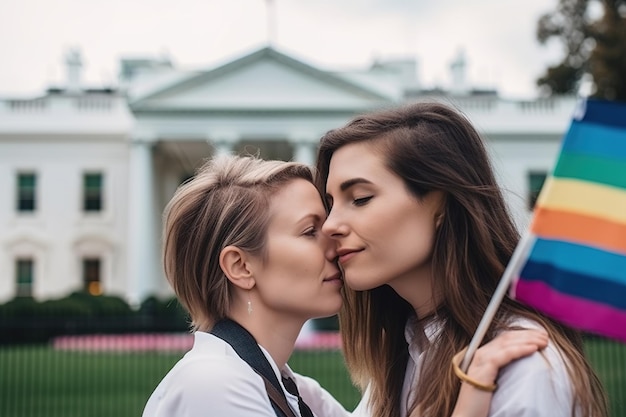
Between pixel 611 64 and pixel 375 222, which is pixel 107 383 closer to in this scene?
A: pixel 375 222

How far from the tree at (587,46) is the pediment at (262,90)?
6.00 meters

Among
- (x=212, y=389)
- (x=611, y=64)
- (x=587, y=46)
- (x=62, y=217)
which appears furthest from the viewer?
(x=62, y=217)

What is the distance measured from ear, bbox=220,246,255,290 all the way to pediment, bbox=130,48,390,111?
1063 inches

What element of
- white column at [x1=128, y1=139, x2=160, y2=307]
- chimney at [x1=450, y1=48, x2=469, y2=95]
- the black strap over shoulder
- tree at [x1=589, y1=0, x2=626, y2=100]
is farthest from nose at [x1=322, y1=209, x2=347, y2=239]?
chimney at [x1=450, y1=48, x2=469, y2=95]

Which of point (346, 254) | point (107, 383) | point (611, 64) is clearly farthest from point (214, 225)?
point (611, 64)

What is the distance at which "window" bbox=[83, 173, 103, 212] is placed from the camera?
109 ft

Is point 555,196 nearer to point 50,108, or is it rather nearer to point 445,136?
point 445,136

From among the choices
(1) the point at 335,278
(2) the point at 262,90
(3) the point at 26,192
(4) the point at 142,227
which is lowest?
(4) the point at 142,227

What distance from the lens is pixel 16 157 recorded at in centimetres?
3306

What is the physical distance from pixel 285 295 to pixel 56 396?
29.4 ft

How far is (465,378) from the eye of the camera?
1.74m

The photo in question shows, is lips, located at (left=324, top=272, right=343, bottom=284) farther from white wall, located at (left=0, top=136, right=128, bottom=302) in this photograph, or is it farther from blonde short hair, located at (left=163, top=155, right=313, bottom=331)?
white wall, located at (left=0, top=136, right=128, bottom=302)

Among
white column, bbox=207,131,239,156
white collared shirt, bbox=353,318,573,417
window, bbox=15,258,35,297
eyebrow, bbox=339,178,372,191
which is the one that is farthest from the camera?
window, bbox=15,258,35,297

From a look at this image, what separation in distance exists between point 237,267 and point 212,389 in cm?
40
